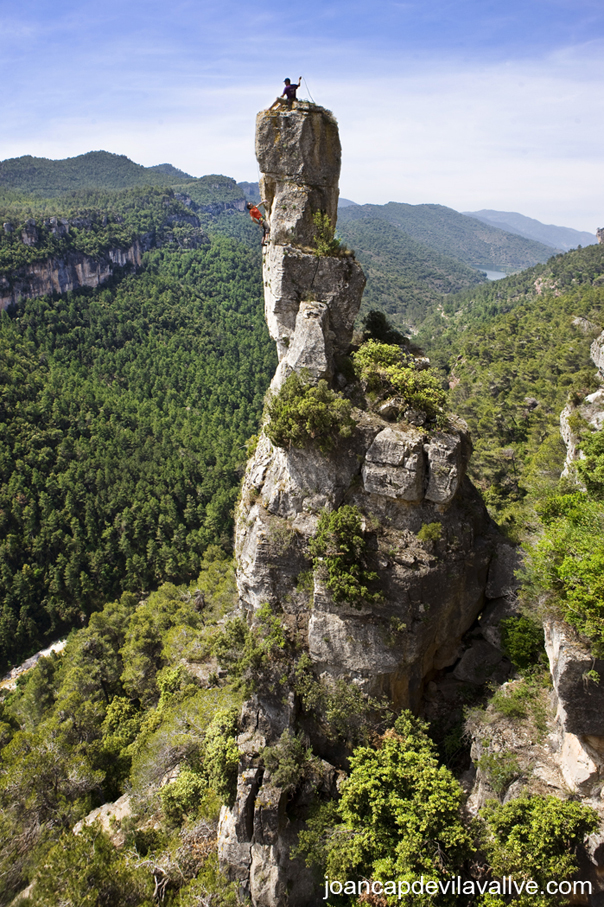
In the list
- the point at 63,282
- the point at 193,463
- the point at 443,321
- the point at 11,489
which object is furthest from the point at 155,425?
the point at 443,321

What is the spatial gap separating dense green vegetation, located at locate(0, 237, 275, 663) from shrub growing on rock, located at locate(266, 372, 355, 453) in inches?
1674

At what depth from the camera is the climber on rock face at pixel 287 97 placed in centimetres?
2097

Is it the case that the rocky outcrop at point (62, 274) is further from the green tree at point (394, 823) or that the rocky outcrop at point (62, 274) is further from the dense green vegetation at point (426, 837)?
the dense green vegetation at point (426, 837)

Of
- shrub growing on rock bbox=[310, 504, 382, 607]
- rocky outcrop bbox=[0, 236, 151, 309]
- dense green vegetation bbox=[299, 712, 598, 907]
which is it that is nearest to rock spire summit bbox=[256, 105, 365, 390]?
shrub growing on rock bbox=[310, 504, 382, 607]

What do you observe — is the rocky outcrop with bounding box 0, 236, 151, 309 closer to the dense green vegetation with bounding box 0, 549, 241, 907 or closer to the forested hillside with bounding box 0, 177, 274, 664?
the forested hillside with bounding box 0, 177, 274, 664

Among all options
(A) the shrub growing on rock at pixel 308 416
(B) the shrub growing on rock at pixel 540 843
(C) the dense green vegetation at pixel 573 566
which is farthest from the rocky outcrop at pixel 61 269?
(B) the shrub growing on rock at pixel 540 843

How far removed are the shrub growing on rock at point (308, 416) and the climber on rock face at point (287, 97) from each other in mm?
12477

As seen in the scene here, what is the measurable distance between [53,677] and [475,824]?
120 ft

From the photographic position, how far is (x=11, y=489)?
61125 millimetres

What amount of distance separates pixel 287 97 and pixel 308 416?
585 inches

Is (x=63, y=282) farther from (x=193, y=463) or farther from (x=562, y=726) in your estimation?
(x=562, y=726)

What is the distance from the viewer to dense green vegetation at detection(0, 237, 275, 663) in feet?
194

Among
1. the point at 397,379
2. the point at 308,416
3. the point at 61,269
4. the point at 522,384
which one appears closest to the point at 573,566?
the point at 397,379

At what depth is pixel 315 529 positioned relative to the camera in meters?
19.7
